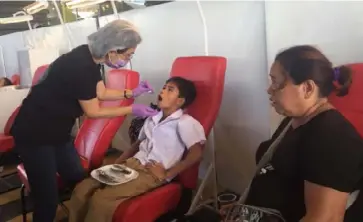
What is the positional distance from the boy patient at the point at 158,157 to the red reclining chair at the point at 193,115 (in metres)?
0.04

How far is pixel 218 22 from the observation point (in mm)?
2412

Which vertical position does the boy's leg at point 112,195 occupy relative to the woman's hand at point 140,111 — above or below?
below

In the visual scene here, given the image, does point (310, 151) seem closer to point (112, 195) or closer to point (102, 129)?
point (112, 195)

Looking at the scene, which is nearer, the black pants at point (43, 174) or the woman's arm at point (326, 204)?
the woman's arm at point (326, 204)

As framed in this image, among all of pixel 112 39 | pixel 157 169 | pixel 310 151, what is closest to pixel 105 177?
pixel 157 169

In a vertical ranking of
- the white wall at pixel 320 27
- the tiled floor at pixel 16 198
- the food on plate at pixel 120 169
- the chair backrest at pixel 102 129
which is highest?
the white wall at pixel 320 27

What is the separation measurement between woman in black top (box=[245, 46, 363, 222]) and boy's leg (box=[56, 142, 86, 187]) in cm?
113

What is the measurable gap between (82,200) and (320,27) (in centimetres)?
142

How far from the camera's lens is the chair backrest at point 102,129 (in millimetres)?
2258

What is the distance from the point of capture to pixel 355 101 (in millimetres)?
1359

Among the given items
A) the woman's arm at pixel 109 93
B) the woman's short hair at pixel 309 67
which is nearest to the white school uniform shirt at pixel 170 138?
the woman's arm at pixel 109 93

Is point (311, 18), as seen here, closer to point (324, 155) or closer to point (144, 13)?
point (324, 155)

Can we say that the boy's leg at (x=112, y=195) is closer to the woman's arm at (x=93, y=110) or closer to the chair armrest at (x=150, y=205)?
the chair armrest at (x=150, y=205)

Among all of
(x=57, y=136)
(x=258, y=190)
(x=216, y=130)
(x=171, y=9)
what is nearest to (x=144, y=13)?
(x=171, y=9)
